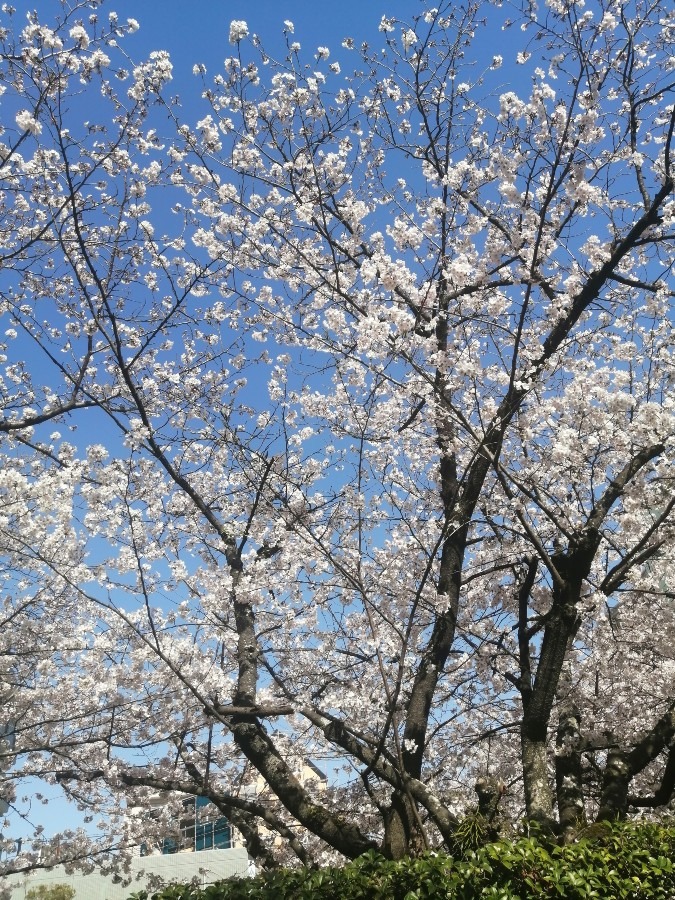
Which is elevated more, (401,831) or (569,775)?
(569,775)

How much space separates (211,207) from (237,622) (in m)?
4.15

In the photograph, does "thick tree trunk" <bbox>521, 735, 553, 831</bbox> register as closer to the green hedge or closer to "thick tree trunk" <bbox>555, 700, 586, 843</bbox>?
"thick tree trunk" <bbox>555, 700, 586, 843</bbox>

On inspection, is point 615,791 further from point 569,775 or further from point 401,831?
point 401,831

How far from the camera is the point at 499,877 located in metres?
4.06

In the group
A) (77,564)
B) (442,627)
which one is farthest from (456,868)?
(77,564)

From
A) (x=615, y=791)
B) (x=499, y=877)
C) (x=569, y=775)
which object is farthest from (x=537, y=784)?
(x=499, y=877)

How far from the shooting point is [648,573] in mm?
8078

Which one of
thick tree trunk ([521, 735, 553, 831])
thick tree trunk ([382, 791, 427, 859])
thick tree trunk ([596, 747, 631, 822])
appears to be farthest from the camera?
thick tree trunk ([596, 747, 631, 822])

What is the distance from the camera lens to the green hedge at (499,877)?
397 centimetres

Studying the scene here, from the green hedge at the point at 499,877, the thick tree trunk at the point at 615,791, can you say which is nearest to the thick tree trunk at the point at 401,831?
the green hedge at the point at 499,877

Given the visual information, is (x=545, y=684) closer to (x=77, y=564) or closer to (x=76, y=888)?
(x=77, y=564)

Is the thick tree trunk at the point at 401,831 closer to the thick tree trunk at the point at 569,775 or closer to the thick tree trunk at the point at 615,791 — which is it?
the thick tree trunk at the point at 569,775

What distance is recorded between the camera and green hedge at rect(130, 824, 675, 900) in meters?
3.97

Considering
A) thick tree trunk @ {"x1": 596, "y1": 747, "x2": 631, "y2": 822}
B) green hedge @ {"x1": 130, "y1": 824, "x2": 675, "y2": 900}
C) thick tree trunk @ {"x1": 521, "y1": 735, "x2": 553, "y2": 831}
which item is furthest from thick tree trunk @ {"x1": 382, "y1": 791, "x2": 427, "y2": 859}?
thick tree trunk @ {"x1": 596, "y1": 747, "x2": 631, "y2": 822}
